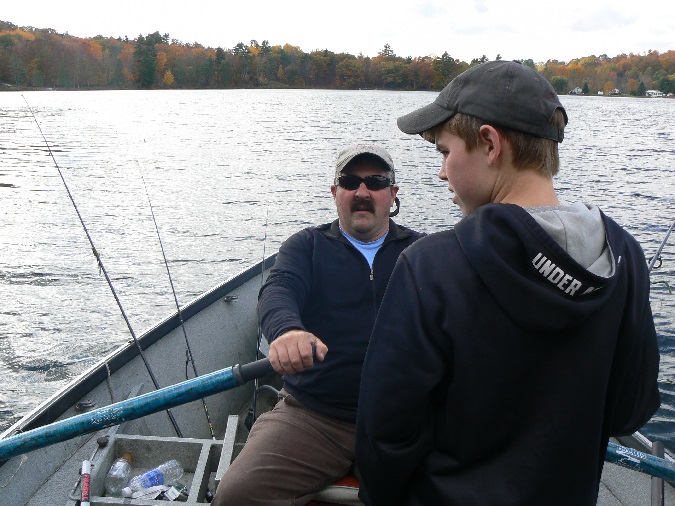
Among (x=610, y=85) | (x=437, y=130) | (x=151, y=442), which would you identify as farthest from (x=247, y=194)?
(x=610, y=85)

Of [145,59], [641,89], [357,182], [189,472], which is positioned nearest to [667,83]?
[641,89]

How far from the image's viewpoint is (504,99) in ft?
5.08

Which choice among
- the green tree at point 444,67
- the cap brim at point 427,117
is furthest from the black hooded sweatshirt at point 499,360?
the green tree at point 444,67

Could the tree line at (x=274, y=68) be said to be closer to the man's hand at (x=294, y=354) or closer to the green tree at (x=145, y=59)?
the green tree at (x=145, y=59)

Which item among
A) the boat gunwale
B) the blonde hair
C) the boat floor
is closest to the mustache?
the boat floor

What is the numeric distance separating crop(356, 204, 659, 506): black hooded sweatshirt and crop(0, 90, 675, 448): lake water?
13.6 feet

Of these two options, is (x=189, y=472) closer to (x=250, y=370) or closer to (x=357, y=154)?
(x=250, y=370)

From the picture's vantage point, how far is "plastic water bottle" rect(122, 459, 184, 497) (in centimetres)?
336

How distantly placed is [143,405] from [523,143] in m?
1.80

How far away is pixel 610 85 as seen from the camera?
11356 cm

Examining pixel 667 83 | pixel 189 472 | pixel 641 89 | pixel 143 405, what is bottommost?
pixel 189 472

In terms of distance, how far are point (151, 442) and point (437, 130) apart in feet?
9.08

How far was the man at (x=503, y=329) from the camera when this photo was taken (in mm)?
1402

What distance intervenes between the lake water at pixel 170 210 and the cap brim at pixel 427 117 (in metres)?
4.13
